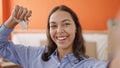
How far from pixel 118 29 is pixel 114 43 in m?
0.02

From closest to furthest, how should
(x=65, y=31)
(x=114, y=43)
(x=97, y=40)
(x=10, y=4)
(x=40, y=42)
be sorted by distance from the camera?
1. (x=114, y=43)
2. (x=65, y=31)
3. (x=97, y=40)
4. (x=40, y=42)
5. (x=10, y=4)

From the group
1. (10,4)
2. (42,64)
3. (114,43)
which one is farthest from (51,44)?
(10,4)

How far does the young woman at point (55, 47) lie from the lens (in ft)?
3.21

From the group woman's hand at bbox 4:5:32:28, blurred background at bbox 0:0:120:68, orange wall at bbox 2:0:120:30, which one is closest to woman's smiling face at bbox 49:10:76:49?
woman's hand at bbox 4:5:32:28

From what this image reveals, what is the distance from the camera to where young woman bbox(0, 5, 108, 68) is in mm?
979

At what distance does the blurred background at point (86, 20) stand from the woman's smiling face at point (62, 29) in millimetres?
1499

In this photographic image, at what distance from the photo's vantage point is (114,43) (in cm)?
21

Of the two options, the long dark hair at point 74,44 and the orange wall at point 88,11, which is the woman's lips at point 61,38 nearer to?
the long dark hair at point 74,44

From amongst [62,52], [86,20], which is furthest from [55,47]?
[86,20]

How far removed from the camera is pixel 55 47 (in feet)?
3.80

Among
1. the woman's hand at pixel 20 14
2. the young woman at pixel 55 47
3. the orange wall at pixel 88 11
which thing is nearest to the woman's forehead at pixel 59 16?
the young woman at pixel 55 47

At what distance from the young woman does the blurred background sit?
1320mm

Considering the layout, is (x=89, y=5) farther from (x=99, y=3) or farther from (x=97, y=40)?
(x=97, y=40)

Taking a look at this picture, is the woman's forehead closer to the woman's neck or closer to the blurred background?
the woman's neck
